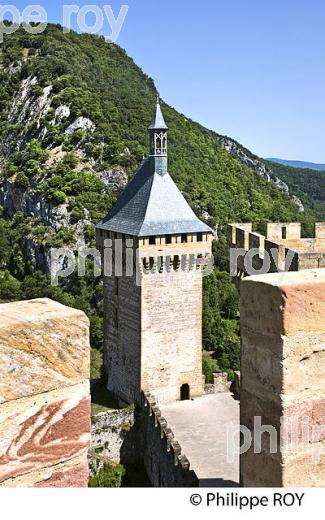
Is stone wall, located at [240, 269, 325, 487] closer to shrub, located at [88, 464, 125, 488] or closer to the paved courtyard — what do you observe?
the paved courtyard

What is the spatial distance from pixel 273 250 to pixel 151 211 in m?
7.19

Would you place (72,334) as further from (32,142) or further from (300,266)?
(32,142)

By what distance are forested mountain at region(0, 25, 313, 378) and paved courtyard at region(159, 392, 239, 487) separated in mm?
16127

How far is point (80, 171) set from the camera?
54.2m

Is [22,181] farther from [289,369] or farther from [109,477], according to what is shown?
[289,369]

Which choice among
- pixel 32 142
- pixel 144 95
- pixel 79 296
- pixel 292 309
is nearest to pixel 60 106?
pixel 32 142

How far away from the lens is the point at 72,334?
4.05m

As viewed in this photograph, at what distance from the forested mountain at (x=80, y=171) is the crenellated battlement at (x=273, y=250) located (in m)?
21.3

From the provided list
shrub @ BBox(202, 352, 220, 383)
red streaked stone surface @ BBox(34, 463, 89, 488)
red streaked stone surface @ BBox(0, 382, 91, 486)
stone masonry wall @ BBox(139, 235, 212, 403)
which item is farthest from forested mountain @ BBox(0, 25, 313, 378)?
red streaked stone surface @ BBox(0, 382, 91, 486)

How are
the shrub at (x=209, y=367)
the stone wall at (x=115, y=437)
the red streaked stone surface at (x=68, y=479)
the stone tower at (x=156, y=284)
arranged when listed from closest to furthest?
the red streaked stone surface at (x=68, y=479)
the stone wall at (x=115, y=437)
the stone tower at (x=156, y=284)
the shrub at (x=209, y=367)

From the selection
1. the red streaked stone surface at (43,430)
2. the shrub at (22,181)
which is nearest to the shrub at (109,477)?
the red streaked stone surface at (43,430)

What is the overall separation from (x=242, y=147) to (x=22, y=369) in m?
104

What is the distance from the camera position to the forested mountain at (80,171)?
144 feet

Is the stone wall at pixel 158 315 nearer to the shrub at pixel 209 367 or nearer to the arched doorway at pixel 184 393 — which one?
the arched doorway at pixel 184 393
